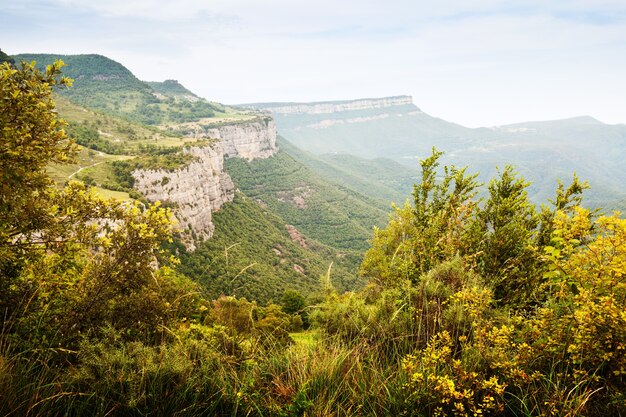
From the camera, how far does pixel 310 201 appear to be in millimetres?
140000

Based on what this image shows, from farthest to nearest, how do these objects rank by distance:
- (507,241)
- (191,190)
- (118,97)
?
(118,97), (191,190), (507,241)

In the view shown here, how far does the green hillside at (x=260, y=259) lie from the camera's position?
53375 mm

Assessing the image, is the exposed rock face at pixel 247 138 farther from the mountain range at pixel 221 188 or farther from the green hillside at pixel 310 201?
the green hillside at pixel 310 201

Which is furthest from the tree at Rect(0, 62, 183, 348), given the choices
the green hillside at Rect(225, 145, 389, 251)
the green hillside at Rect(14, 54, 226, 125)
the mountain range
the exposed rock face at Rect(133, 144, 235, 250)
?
the green hillside at Rect(14, 54, 226, 125)

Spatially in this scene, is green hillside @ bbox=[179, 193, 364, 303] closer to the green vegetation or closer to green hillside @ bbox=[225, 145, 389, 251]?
green hillside @ bbox=[225, 145, 389, 251]

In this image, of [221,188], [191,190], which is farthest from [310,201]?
[191,190]

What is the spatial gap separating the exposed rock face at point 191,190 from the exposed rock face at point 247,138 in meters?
69.5

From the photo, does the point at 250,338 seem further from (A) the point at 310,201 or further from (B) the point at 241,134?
(B) the point at 241,134

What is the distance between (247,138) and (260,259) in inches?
4127

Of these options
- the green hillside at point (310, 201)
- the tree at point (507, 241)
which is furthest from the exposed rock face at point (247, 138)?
the tree at point (507, 241)

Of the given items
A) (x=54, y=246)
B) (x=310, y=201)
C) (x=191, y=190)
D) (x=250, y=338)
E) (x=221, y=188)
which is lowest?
(x=310, y=201)

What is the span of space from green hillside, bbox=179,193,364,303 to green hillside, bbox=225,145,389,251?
19051 mm

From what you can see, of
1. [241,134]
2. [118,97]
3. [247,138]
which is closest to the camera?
[241,134]

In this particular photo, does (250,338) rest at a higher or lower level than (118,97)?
lower
